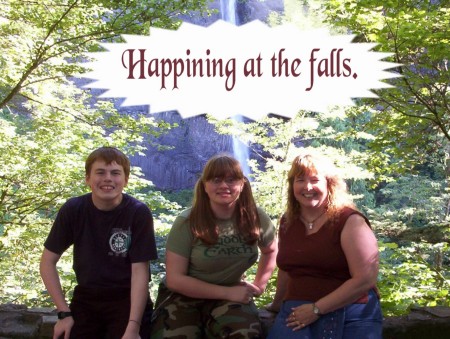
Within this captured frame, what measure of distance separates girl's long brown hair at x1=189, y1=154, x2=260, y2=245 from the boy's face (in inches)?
12.0

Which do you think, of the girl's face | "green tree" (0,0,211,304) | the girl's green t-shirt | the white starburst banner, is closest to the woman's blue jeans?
the girl's green t-shirt

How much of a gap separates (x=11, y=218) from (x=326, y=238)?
5379 millimetres

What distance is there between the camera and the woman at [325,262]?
174 cm

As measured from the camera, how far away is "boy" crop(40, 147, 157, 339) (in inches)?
75.1

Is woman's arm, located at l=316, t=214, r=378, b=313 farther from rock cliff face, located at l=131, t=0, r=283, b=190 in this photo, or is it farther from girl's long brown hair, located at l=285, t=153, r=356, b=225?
rock cliff face, located at l=131, t=0, r=283, b=190

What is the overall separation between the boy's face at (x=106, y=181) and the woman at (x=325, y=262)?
67 centimetres

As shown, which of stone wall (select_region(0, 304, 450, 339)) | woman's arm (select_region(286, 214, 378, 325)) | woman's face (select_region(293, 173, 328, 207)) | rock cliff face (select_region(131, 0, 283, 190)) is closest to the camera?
woman's arm (select_region(286, 214, 378, 325))

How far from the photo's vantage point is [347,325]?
1.77m

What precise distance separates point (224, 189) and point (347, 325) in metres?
0.66

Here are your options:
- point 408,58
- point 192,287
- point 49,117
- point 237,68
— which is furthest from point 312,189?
point 49,117

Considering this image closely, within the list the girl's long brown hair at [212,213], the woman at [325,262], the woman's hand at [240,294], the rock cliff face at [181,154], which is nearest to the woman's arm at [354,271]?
the woman at [325,262]

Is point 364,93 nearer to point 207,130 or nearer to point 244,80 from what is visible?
point 244,80

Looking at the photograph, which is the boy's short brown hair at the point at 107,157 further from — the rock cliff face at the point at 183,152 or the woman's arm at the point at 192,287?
the rock cliff face at the point at 183,152

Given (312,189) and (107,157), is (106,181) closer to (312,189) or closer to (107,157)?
(107,157)
